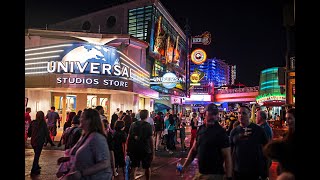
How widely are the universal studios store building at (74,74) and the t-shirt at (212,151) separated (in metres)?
18.3

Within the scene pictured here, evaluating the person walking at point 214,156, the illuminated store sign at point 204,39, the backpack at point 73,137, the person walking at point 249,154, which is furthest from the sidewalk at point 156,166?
the illuminated store sign at point 204,39

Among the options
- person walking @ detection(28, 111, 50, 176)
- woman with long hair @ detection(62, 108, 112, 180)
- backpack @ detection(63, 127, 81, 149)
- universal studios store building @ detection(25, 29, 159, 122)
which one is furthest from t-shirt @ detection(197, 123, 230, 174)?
universal studios store building @ detection(25, 29, 159, 122)

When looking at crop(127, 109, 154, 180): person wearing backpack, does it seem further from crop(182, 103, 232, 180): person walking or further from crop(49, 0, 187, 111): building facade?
crop(49, 0, 187, 111): building facade

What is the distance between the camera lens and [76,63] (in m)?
22.7

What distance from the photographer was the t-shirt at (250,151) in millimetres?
5625

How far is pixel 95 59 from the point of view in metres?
23.4

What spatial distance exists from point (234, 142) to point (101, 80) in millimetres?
17853

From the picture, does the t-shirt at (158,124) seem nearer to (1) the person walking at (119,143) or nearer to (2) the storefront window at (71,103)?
(1) the person walking at (119,143)

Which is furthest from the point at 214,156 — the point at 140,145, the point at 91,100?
the point at 91,100

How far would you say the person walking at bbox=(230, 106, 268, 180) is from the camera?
562cm

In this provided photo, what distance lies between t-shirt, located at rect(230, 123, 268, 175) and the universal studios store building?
58.1 ft
